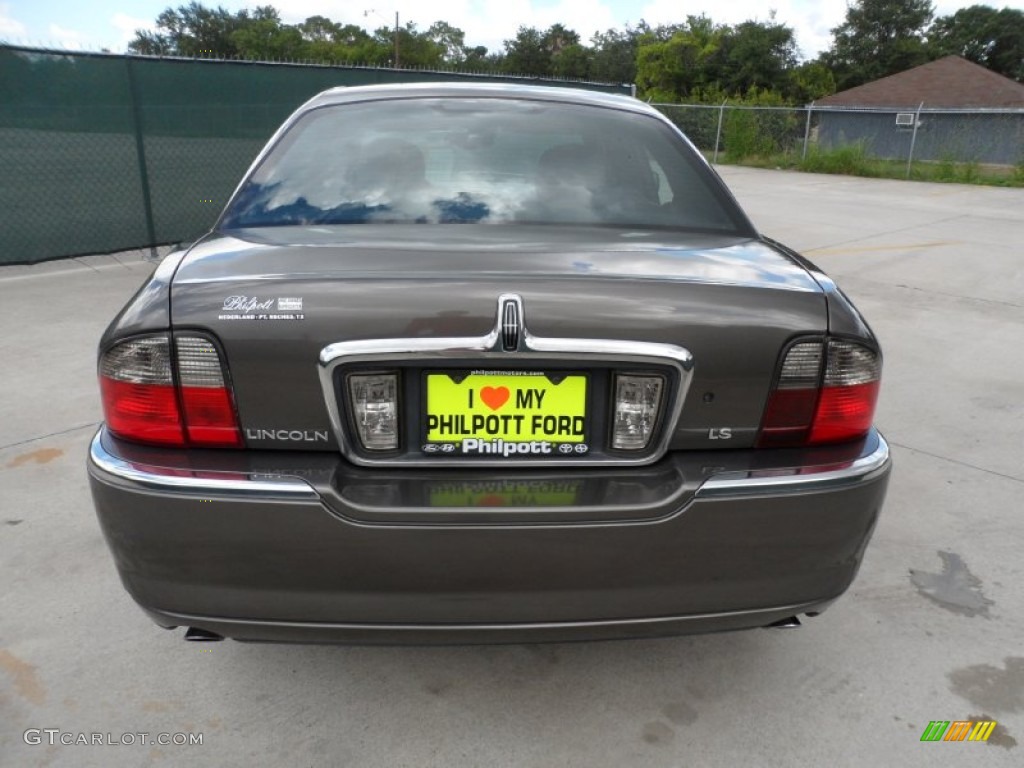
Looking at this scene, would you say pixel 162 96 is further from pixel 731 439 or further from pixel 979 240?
pixel 979 240

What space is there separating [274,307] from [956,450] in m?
3.35

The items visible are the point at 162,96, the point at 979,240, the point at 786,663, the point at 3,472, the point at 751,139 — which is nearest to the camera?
the point at 786,663

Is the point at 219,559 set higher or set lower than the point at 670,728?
higher

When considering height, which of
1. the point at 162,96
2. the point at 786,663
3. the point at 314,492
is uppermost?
the point at 162,96

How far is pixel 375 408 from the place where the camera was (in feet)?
5.52

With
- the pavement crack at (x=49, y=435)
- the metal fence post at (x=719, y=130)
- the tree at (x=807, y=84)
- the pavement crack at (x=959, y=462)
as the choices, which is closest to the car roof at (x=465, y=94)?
the pavement crack at (x=49, y=435)

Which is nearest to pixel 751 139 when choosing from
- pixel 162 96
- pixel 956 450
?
pixel 162 96

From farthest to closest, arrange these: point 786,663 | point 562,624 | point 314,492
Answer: point 786,663 → point 562,624 → point 314,492

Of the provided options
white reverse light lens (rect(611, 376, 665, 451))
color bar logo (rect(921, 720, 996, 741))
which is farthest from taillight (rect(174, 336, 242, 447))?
color bar logo (rect(921, 720, 996, 741))

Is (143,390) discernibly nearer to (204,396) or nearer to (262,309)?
(204,396)

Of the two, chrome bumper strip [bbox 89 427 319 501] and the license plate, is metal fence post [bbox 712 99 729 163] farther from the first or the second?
chrome bumper strip [bbox 89 427 319 501]

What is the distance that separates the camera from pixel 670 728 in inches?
80.8

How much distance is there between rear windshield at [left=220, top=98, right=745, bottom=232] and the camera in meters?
2.28

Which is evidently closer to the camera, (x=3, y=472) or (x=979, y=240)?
(x=3, y=472)
